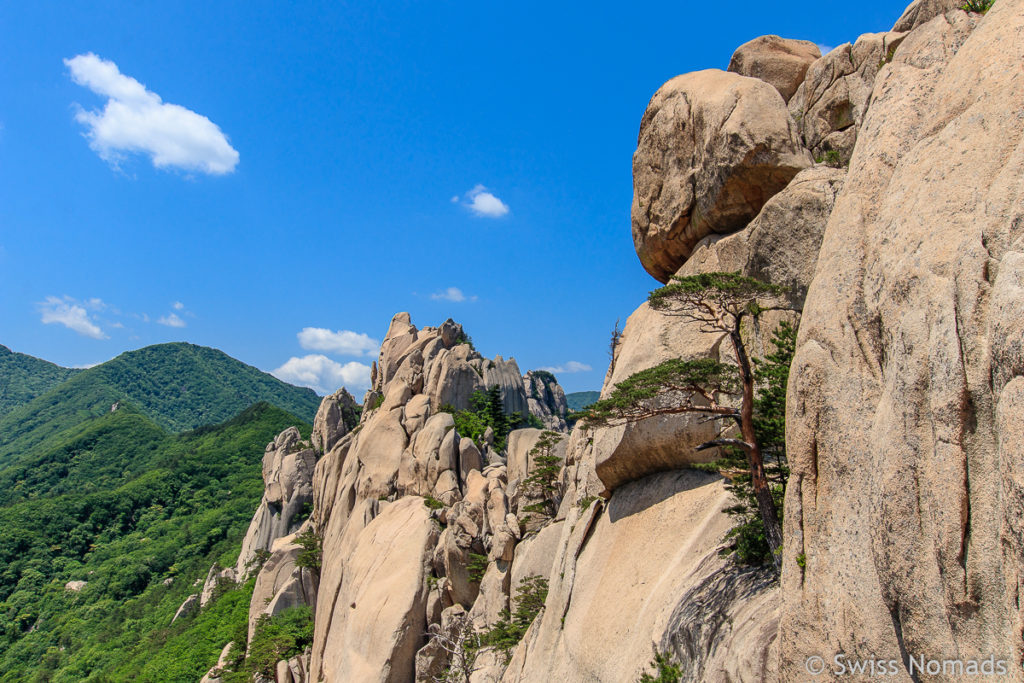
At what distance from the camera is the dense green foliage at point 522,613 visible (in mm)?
18141

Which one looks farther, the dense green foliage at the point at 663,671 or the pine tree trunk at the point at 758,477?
the dense green foliage at the point at 663,671

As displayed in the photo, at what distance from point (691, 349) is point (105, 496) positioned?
73.5 metres

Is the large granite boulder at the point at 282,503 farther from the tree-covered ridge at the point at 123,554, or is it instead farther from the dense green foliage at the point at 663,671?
the dense green foliage at the point at 663,671

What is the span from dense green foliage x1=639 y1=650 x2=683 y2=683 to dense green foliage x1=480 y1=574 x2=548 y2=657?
8.41m

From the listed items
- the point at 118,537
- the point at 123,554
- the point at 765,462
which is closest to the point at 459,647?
the point at 765,462

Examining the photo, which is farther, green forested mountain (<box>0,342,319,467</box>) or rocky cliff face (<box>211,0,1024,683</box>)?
green forested mountain (<box>0,342,319,467</box>)

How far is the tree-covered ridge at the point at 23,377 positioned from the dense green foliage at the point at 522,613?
170027 millimetres

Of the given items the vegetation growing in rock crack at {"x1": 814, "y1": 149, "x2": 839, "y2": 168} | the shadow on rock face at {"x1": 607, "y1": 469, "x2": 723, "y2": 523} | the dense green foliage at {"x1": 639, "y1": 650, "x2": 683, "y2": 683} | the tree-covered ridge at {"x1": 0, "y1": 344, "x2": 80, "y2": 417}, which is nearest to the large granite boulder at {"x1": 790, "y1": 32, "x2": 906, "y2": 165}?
the vegetation growing in rock crack at {"x1": 814, "y1": 149, "x2": 839, "y2": 168}

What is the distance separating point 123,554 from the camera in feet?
197

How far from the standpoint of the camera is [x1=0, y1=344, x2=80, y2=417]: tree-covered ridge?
152750 mm

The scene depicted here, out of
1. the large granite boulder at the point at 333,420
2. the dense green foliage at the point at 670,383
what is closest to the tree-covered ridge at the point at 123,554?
the large granite boulder at the point at 333,420

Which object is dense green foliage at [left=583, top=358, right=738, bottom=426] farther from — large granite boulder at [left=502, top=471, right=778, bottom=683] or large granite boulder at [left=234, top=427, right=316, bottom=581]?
large granite boulder at [left=234, top=427, right=316, bottom=581]

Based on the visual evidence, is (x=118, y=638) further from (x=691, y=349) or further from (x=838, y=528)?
(x=838, y=528)

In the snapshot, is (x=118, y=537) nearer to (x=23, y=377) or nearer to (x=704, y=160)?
(x=704, y=160)
